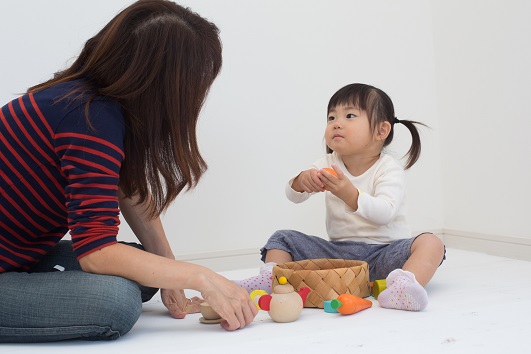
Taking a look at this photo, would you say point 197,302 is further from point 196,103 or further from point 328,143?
point 328,143

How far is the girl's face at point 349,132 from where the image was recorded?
1.65 metres

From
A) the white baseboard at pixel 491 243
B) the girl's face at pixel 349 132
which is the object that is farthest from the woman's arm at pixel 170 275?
the white baseboard at pixel 491 243

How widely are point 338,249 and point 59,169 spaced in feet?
2.45

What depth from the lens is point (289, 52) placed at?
6.89 feet

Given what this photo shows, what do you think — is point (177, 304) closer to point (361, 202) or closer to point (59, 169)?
point (59, 169)

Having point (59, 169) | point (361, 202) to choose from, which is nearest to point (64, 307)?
point (59, 169)

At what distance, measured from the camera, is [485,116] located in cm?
204

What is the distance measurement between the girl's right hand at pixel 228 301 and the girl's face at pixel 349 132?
2.14 feet

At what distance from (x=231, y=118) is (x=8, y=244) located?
99 cm

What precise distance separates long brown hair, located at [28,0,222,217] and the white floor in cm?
25

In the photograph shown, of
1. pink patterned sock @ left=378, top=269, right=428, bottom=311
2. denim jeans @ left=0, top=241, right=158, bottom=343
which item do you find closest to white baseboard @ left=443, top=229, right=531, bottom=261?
pink patterned sock @ left=378, top=269, right=428, bottom=311

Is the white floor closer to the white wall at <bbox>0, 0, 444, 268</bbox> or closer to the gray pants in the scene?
the gray pants

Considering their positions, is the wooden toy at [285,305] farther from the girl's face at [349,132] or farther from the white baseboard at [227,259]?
the white baseboard at [227,259]

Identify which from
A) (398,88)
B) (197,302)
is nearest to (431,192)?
(398,88)
